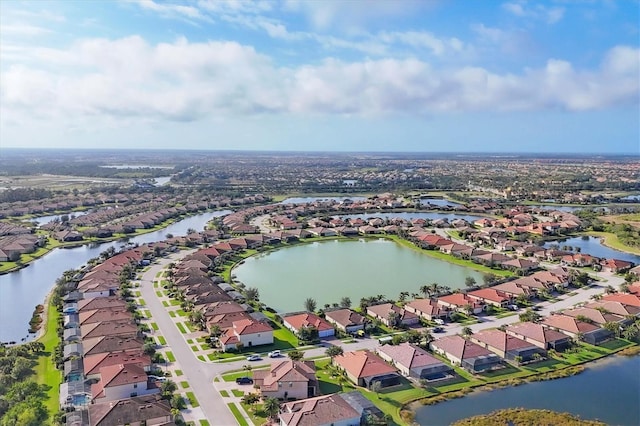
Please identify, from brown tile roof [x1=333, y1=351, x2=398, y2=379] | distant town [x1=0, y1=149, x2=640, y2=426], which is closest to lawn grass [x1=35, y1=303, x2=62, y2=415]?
distant town [x1=0, y1=149, x2=640, y2=426]

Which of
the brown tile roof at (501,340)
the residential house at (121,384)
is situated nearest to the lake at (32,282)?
the residential house at (121,384)

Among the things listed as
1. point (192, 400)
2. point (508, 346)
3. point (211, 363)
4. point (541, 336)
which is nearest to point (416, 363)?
point (508, 346)

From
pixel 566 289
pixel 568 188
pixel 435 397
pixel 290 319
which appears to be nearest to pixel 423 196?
pixel 568 188

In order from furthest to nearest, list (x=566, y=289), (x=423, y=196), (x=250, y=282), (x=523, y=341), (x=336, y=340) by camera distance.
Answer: (x=423, y=196) < (x=250, y=282) < (x=566, y=289) < (x=336, y=340) < (x=523, y=341)

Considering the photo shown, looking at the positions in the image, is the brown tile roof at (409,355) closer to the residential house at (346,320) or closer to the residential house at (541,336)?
the residential house at (346,320)

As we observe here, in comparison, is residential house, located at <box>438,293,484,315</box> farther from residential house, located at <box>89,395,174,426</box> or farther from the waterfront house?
residential house, located at <box>89,395,174,426</box>

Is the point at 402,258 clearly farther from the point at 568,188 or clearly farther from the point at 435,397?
the point at 568,188
